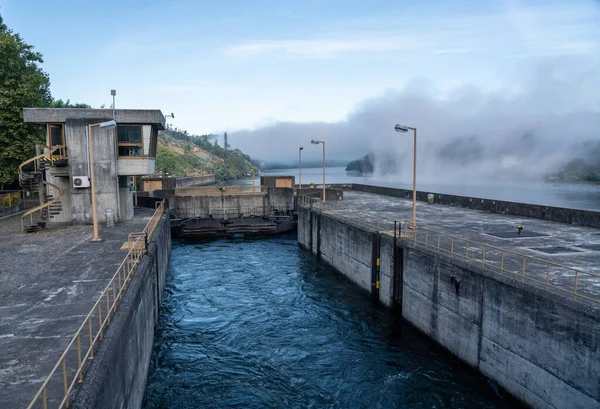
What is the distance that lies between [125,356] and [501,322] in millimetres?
11813

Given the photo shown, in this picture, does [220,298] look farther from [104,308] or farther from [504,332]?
[504,332]

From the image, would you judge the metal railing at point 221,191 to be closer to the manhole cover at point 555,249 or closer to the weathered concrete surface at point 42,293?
the weathered concrete surface at point 42,293

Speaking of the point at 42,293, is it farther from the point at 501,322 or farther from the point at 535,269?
the point at 535,269

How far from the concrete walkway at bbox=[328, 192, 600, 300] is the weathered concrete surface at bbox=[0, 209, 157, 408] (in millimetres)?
14826

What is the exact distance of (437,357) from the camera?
1723 cm

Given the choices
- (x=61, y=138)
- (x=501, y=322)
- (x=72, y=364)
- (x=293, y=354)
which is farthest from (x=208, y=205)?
(x=72, y=364)

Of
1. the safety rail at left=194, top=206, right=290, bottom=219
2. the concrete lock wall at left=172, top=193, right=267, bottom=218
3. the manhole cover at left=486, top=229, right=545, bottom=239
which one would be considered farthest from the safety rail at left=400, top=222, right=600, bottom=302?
the concrete lock wall at left=172, top=193, right=267, bottom=218

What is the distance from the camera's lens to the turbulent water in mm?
14516

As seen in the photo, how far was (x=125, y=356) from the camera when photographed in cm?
1109

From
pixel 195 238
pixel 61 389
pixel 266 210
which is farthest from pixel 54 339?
pixel 266 210

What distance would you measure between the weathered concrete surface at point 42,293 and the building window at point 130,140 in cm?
621

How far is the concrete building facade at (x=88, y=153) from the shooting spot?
27.7m

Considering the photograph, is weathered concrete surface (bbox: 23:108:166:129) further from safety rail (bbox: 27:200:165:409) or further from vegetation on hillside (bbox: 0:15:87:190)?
safety rail (bbox: 27:200:165:409)

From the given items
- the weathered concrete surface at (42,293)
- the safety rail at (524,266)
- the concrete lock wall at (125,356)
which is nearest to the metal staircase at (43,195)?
the weathered concrete surface at (42,293)
